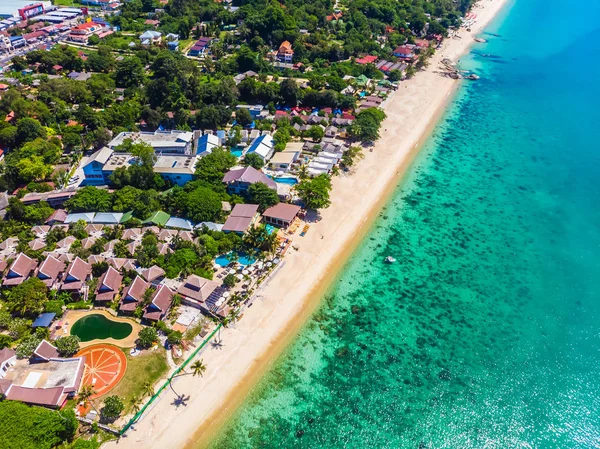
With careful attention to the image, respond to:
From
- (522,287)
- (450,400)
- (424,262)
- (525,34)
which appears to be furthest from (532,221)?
(525,34)

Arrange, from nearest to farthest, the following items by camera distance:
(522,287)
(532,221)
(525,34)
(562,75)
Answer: (522,287) < (532,221) < (562,75) < (525,34)

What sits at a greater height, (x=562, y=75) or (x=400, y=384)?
(x=562, y=75)

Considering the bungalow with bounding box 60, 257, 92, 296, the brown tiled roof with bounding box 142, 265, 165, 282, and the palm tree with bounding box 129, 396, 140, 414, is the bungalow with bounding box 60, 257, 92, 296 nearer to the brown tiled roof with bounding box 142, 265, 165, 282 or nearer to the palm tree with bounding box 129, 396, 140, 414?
the brown tiled roof with bounding box 142, 265, 165, 282

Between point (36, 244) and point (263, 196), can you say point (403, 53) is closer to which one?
point (263, 196)

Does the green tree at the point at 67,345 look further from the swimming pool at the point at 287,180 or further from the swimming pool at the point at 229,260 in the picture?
the swimming pool at the point at 287,180

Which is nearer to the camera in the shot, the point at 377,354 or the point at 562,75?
the point at 377,354

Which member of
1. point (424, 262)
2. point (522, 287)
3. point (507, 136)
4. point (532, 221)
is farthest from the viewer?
point (507, 136)

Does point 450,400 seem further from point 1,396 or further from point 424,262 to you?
point 1,396

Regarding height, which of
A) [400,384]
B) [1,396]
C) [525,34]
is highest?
[525,34]
